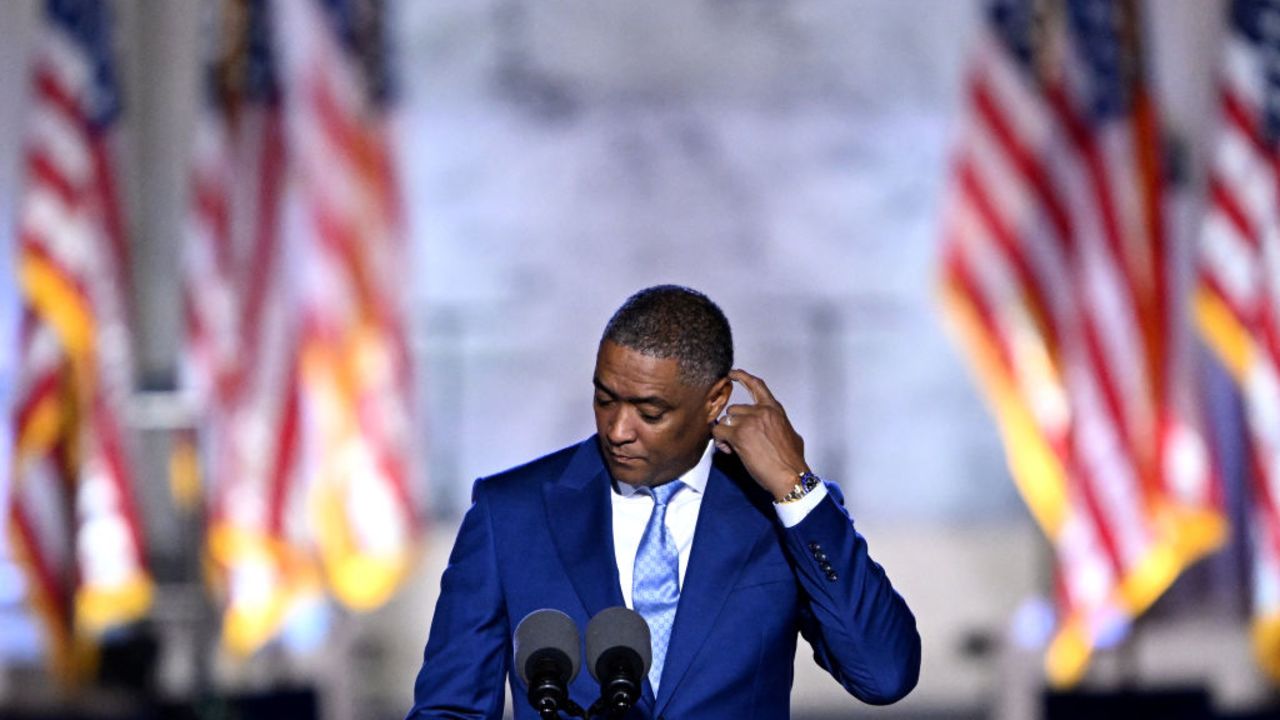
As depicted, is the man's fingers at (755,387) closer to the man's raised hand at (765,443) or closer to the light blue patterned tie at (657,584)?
the man's raised hand at (765,443)

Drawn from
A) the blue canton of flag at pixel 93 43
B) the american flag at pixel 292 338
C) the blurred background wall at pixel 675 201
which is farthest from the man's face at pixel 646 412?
the blurred background wall at pixel 675 201

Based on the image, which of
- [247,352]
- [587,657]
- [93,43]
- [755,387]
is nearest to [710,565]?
[755,387]

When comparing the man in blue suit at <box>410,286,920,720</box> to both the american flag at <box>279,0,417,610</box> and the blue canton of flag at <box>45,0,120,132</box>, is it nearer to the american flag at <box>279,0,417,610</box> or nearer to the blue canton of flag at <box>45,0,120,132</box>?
the american flag at <box>279,0,417,610</box>

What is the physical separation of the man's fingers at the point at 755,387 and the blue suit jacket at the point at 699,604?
6.7 inches

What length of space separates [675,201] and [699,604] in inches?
289

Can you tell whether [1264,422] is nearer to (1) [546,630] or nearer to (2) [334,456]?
(2) [334,456]

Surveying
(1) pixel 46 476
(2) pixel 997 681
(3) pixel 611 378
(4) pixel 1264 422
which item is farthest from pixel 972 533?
(3) pixel 611 378

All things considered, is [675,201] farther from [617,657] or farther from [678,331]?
[617,657]

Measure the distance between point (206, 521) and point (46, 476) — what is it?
95cm

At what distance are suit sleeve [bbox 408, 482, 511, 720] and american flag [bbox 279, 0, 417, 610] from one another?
211 inches

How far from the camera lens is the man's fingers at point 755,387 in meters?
2.57

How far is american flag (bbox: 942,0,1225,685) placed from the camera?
24.8 ft

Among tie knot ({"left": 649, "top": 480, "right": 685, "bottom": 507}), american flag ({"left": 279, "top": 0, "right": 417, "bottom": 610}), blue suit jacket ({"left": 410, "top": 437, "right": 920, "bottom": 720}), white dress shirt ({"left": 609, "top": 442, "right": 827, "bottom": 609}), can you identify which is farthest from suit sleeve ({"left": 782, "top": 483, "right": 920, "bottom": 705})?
american flag ({"left": 279, "top": 0, "right": 417, "bottom": 610})

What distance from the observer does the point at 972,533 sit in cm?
871
